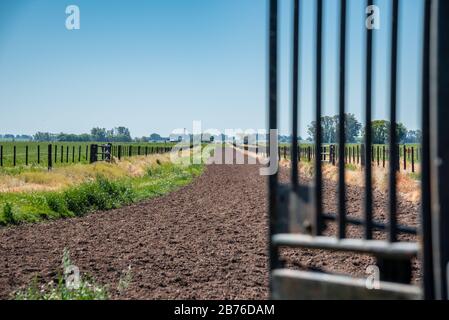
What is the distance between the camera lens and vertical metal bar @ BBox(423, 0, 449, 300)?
184 cm

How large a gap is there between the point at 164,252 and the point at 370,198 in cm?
478

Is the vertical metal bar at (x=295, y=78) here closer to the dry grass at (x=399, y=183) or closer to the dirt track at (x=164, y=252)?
the dirt track at (x=164, y=252)

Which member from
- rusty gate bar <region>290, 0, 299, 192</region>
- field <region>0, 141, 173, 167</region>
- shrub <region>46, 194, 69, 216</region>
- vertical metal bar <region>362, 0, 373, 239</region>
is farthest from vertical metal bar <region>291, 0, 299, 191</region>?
field <region>0, 141, 173, 167</region>

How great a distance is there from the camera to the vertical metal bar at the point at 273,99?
81.7 inches

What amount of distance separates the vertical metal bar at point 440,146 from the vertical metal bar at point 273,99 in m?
0.61

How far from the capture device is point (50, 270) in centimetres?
552

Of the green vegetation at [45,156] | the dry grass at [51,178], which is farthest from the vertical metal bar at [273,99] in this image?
the green vegetation at [45,156]

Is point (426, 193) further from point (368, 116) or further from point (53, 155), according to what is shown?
point (53, 155)

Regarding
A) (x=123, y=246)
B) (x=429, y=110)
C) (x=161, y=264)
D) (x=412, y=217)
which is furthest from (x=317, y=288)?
(x=412, y=217)

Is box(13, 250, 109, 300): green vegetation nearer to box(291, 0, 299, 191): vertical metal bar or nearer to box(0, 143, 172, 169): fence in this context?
box(291, 0, 299, 191): vertical metal bar

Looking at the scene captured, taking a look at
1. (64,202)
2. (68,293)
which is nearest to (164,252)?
(68,293)

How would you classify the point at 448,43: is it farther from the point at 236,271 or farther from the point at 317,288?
the point at 236,271

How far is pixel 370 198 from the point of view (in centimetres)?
205

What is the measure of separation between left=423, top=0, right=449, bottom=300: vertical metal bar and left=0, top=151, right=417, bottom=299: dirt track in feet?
8.76
